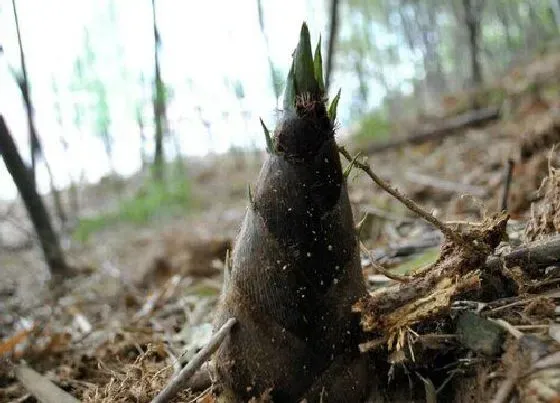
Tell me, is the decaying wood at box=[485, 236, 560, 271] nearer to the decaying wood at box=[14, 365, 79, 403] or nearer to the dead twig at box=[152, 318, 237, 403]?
the dead twig at box=[152, 318, 237, 403]

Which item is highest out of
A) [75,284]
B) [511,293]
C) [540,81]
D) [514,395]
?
[540,81]

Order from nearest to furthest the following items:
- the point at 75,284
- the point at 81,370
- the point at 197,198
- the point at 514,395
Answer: the point at 514,395
the point at 81,370
the point at 75,284
the point at 197,198

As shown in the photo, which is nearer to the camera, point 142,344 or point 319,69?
point 319,69

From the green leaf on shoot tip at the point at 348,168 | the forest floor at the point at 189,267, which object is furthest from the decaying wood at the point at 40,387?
the green leaf on shoot tip at the point at 348,168

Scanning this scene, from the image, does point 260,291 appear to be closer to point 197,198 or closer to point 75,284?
point 75,284

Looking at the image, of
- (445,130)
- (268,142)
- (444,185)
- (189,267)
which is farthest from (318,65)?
(445,130)

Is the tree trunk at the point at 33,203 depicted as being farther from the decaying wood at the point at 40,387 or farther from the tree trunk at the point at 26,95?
the decaying wood at the point at 40,387

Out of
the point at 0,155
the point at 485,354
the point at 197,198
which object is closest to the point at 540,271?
the point at 485,354
